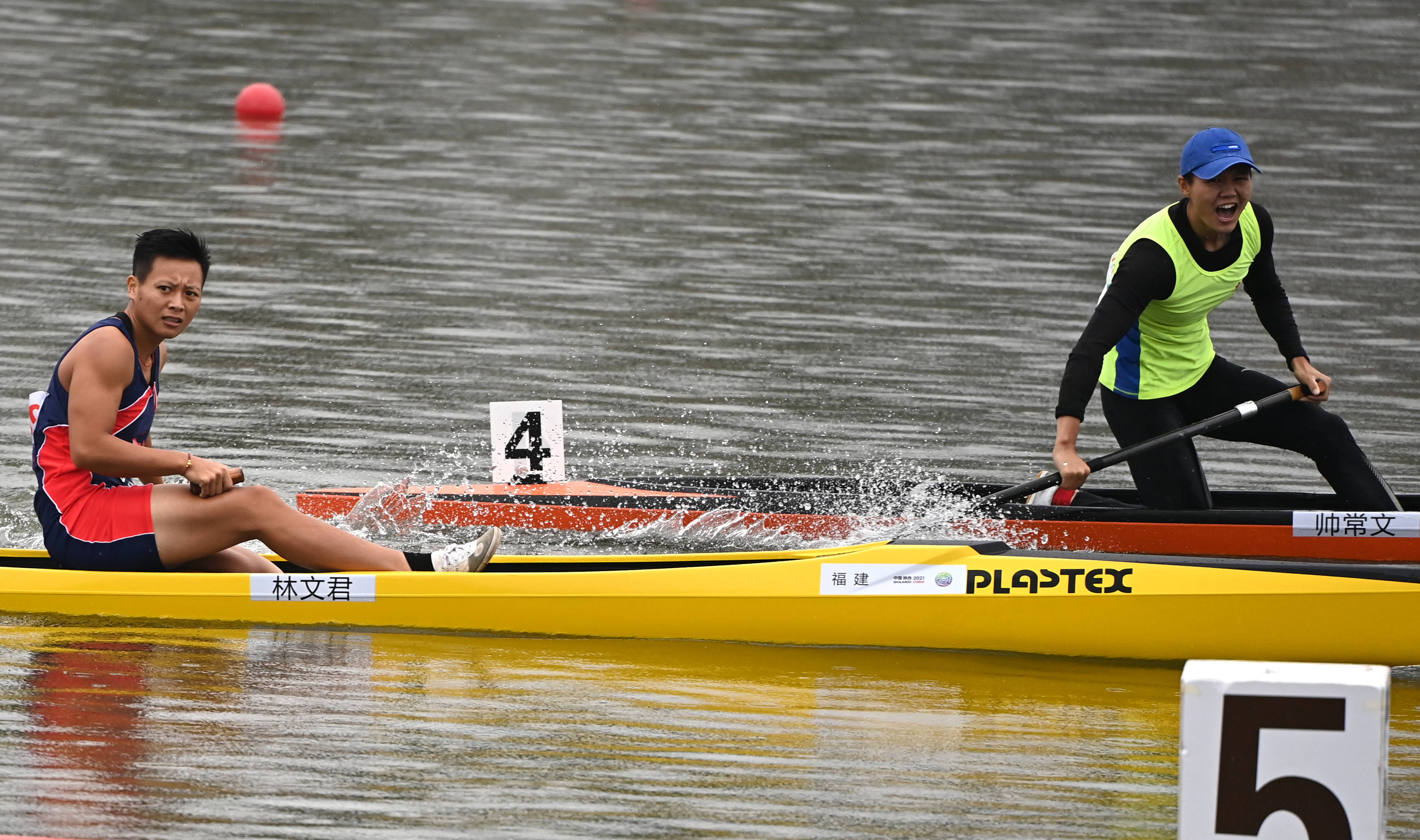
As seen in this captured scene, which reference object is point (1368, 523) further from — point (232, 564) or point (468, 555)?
point (232, 564)

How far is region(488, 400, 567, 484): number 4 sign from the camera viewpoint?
21.1ft

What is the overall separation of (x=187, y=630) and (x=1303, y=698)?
326 cm

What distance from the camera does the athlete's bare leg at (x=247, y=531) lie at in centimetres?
505

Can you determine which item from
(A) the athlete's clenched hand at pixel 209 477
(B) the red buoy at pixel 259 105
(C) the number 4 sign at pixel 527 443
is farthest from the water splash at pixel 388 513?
(B) the red buoy at pixel 259 105

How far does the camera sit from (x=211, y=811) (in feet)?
12.5

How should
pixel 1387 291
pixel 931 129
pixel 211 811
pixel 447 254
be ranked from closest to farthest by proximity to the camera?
pixel 211 811 → pixel 1387 291 → pixel 447 254 → pixel 931 129

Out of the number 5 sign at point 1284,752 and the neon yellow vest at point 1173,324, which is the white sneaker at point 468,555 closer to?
the neon yellow vest at point 1173,324

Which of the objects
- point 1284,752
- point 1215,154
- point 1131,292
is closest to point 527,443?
point 1131,292

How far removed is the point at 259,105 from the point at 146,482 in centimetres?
1055

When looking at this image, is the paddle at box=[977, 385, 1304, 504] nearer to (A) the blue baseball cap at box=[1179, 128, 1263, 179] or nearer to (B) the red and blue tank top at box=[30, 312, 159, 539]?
(A) the blue baseball cap at box=[1179, 128, 1263, 179]

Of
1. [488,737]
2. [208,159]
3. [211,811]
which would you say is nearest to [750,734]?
[488,737]

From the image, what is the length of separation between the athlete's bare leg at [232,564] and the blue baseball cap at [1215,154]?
2.85 meters

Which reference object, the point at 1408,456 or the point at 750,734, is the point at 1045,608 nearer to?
the point at 750,734

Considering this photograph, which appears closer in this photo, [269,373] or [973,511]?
[973,511]
